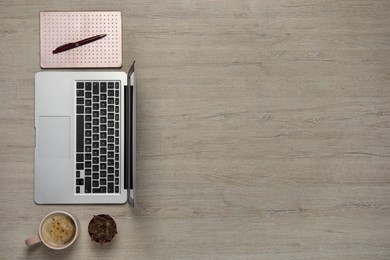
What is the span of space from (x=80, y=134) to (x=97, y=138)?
0.06m

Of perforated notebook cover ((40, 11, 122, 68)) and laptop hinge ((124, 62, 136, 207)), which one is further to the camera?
→ perforated notebook cover ((40, 11, 122, 68))

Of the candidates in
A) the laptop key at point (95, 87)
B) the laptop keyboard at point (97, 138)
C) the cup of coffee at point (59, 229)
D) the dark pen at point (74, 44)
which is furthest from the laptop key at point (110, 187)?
the dark pen at point (74, 44)

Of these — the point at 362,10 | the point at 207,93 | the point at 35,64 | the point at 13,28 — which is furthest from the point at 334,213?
the point at 13,28

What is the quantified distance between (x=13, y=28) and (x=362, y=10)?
3.83ft

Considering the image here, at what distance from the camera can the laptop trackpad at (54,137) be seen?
147 centimetres

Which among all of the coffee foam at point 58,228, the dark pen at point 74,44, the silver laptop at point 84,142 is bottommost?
the coffee foam at point 58,228

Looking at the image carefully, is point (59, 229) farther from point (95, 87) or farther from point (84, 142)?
point (95, 87)

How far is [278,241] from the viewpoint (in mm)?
1498

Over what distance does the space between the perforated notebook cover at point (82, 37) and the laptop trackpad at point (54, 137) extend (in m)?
0.18

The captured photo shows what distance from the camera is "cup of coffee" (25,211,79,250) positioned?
1431 millimetres

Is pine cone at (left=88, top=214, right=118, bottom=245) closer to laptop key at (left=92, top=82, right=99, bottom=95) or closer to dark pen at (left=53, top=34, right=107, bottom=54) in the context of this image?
laptop key at (left=92, top=82, right=99, bottom=95)

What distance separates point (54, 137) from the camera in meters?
1.47

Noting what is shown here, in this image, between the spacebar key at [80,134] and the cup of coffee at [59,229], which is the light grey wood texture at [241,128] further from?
the spacebar key at [80,134]

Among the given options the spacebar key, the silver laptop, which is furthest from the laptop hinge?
the spacebar key
